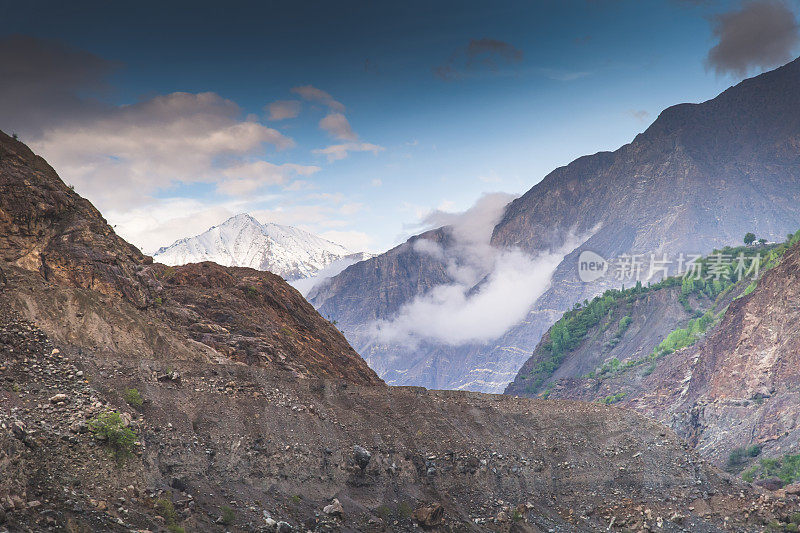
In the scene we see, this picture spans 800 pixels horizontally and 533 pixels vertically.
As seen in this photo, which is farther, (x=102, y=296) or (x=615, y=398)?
(x=615, y=398)

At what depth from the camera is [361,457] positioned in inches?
1296

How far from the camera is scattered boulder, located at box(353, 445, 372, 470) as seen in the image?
108ft

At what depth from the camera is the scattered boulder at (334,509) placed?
27.9 m

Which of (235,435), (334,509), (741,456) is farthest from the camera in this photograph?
(741,456)

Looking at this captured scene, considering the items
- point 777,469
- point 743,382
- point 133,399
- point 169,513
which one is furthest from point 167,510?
point 743,382

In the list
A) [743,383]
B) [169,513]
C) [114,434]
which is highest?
Result: [114,434]

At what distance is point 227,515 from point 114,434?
5.03m

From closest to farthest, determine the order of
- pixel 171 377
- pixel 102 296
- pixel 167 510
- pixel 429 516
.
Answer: pixel 167 510 → pixel 429 516 → pixel 171 377 → pixel 102 296

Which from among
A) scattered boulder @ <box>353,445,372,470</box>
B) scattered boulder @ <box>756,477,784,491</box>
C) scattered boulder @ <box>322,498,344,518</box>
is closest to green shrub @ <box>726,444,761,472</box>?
scattered boulder @ <box>756,477,784,491</box>

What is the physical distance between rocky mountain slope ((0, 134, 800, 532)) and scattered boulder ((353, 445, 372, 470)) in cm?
7

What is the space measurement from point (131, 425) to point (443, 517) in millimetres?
14495

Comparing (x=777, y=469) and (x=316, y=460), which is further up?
(x=316, y=460)

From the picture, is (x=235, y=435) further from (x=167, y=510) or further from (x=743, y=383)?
(x=743, y=383)

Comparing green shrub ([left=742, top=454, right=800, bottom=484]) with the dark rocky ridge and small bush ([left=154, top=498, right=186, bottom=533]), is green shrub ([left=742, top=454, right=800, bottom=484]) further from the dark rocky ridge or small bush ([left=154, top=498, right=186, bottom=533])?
small bush ([left=154, top=498, right=186, bottom=533])
